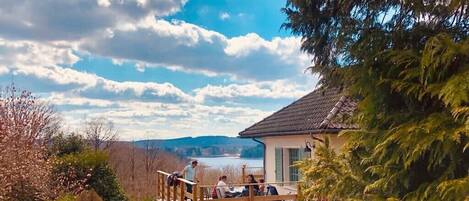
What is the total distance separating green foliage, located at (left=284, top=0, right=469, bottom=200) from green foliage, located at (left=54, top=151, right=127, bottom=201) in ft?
37.6

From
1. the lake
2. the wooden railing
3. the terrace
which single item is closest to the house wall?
the terrace

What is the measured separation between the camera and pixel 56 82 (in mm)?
17844

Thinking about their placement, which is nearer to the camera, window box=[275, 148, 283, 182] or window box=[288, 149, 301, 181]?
window box=[288, 149, 301, 181]

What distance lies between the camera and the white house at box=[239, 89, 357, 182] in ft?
46.6

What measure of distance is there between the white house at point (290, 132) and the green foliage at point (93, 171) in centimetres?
517

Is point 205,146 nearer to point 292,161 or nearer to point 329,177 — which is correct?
point 292,161

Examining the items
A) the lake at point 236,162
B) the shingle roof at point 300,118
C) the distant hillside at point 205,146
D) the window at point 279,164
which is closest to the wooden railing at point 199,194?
the shingle roof at point 300,118

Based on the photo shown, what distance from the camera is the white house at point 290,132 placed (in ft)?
46.6

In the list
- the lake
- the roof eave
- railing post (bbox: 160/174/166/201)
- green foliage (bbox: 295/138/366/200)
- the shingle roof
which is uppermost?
the shingle roof

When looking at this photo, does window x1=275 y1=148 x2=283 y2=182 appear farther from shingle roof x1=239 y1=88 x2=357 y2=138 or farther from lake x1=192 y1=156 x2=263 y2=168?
lake x1=192 y1=156 x2=263 y2=168

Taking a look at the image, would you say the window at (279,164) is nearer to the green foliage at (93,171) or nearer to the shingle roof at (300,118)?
the shingle roof at (300,118)

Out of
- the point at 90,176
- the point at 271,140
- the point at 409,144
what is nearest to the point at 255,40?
the point at 271,140

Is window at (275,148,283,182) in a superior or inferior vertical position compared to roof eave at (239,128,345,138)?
inferior

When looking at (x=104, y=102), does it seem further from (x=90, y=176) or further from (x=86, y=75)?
(x=90, y=176)
